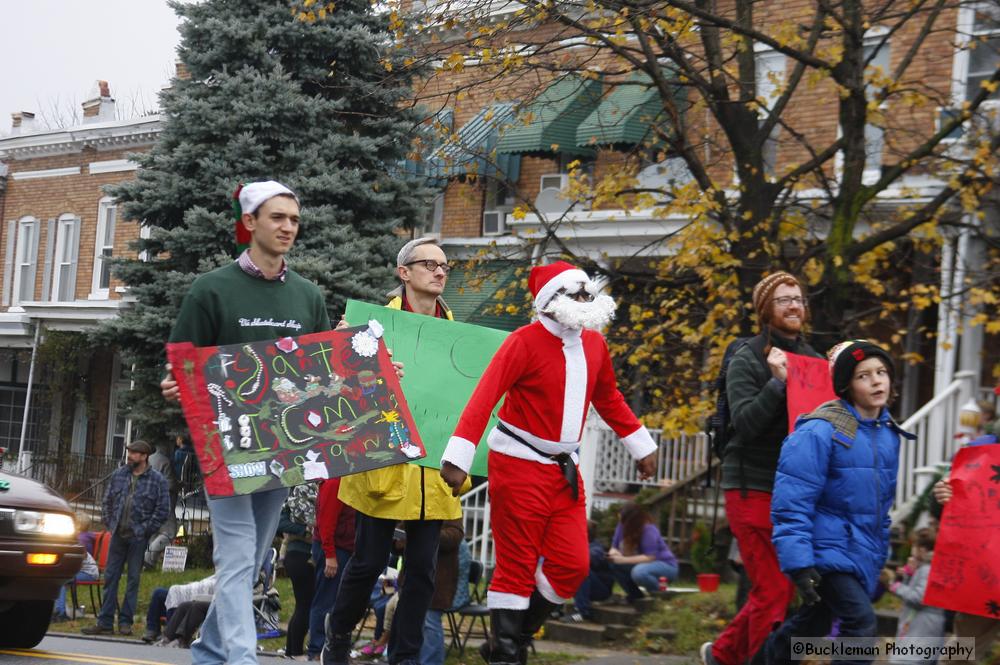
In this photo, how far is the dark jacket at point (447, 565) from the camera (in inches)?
332

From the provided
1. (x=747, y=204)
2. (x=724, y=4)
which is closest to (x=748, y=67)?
(x=747, y=204)

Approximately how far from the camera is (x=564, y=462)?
6535mm

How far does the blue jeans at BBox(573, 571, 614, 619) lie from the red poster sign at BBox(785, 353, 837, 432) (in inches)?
251

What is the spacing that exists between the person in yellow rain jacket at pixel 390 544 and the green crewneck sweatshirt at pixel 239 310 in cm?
97

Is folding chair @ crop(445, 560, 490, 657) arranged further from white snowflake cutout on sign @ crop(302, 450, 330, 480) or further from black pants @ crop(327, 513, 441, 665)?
white snowflake cutout on sign @ crop(302, 450, 330, 480)

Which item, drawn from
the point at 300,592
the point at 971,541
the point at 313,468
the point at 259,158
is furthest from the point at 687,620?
the point at 259,158

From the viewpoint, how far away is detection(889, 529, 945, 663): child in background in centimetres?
836

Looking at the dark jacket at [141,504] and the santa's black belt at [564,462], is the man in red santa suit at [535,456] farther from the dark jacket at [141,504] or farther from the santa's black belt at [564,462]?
the dark jacket at [141,504]

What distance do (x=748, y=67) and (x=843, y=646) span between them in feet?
25.5

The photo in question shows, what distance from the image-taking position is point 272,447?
5.88 meters

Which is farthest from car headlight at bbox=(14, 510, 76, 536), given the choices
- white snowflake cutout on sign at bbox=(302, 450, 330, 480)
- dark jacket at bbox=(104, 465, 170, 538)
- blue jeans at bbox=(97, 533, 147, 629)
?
blue jeans at bbox=(97, 533, 147, 629)

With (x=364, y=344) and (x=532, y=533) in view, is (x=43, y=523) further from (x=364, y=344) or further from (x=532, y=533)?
(x=532, y=533)

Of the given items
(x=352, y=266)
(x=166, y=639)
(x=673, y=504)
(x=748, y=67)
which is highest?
(x=748, y=67)

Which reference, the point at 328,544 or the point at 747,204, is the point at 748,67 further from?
the point at 328,544
